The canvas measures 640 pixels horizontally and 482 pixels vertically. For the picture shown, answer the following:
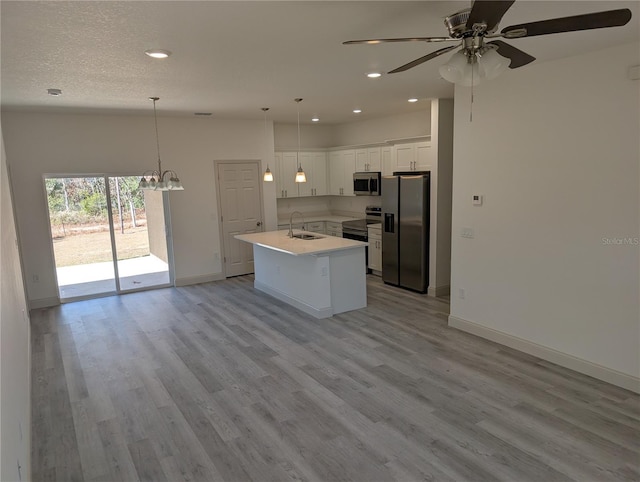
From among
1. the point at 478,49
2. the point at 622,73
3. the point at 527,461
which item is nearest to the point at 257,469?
the point at 527,461

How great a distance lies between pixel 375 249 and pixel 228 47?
4848 mm

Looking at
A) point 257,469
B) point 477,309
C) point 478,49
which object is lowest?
point 257,469

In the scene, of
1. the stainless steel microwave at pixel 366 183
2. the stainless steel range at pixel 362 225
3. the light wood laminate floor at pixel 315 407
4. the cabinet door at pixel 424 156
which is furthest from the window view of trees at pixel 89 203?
the cabinet door at pixel 424 156

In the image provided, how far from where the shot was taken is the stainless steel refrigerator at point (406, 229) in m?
6.06

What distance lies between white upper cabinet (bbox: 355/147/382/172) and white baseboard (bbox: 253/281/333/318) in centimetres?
290

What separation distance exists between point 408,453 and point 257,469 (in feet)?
3.24

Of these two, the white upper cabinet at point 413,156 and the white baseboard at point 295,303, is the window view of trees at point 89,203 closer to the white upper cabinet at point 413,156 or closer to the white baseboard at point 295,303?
the white baseboard at point 295,303

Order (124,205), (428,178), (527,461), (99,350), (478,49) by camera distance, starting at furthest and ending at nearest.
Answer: (124,205) → (428,178) → (99,350) → (527,461) → (478,49)

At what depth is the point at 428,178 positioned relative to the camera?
6.02m

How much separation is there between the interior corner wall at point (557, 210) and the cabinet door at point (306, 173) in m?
4.23

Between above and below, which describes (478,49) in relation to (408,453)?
above

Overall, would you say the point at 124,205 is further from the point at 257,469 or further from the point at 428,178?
the point at 257,469

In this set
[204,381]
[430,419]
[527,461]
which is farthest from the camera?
[204,381]

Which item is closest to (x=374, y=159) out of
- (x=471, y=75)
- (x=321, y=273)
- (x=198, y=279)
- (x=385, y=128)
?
(x=385, y=128)
